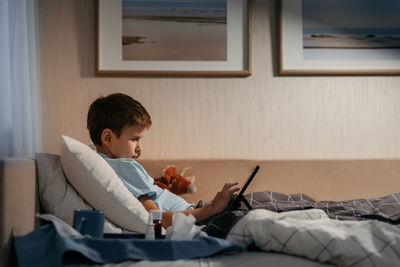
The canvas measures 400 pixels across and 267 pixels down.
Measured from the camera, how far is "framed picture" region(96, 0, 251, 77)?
8.47 feet

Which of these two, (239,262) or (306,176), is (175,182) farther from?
(239,262)

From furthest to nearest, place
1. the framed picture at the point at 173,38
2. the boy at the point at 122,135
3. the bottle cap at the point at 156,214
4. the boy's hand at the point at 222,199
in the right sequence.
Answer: the framed picture at the point at 173,38, the boy at the point at 122,135, the boy's hand at the point at 222,199, the bottle cap at the point at 156,214

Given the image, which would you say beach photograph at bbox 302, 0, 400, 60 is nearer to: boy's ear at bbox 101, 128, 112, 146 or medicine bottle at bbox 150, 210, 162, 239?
boy's ear at bbox 101, 128, 112, 146

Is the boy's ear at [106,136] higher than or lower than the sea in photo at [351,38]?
lower

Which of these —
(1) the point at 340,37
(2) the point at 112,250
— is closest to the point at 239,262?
(2) the point at 112,250

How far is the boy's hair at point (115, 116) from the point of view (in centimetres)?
196

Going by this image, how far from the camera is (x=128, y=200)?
5.40ft

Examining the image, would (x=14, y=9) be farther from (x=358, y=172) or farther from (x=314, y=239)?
(x=358, y=172)

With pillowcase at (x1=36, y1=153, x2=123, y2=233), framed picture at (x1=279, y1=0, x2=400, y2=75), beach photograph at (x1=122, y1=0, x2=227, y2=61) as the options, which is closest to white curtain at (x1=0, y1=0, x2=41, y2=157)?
pillowcase at (x1=36, y1=153, x2=123, y2=233)

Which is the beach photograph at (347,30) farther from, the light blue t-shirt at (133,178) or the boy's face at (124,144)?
the light blue t-shirt at (133,178)

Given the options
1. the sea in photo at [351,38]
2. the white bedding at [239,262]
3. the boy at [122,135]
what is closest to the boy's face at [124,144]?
the boy at [122,135]

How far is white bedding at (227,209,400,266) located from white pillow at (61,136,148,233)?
0.42 meters

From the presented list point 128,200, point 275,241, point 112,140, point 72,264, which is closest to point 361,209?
point 275,241

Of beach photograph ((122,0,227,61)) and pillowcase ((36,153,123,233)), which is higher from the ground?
beach photograph ((122,0,227,61))
